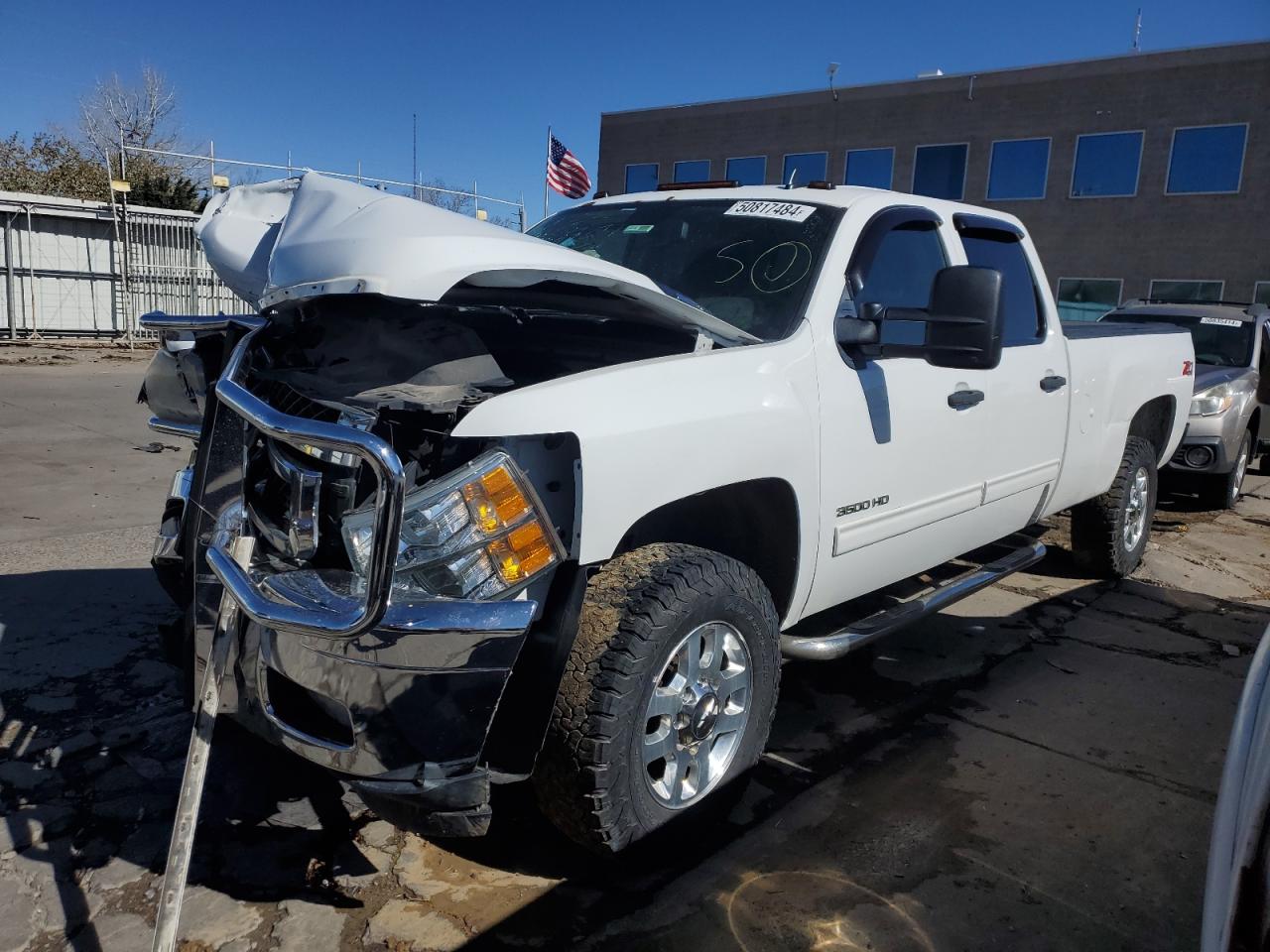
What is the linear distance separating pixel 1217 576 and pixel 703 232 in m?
4.45

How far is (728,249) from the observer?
11.9 feet

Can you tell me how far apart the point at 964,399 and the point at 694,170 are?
28.9 meters

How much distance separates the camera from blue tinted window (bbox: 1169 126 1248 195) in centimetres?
2211

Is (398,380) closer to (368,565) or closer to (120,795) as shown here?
(368,565)

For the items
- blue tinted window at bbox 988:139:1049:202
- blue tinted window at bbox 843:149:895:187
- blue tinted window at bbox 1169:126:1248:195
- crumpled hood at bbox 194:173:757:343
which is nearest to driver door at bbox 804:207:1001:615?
crumpled hood at bbox 194:173:757:343

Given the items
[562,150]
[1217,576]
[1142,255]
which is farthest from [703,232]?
[1142,255]

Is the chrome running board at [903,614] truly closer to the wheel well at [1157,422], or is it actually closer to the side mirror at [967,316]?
the side mirror at [967,316]

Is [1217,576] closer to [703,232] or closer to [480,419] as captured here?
[703,232]

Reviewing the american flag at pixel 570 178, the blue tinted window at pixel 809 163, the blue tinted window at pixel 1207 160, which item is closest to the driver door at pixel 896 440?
the american flag at pixel 570 178

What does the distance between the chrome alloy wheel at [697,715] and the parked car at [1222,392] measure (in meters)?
5.98

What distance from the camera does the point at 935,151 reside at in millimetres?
26297

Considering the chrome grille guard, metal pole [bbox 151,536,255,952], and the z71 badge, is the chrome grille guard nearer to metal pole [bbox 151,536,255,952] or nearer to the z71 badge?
metal pole [bbox 151,536,255,952]

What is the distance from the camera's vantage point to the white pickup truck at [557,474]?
217 cm

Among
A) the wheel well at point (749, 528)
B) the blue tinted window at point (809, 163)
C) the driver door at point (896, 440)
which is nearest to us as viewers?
the wheel well at point (749, 528)
